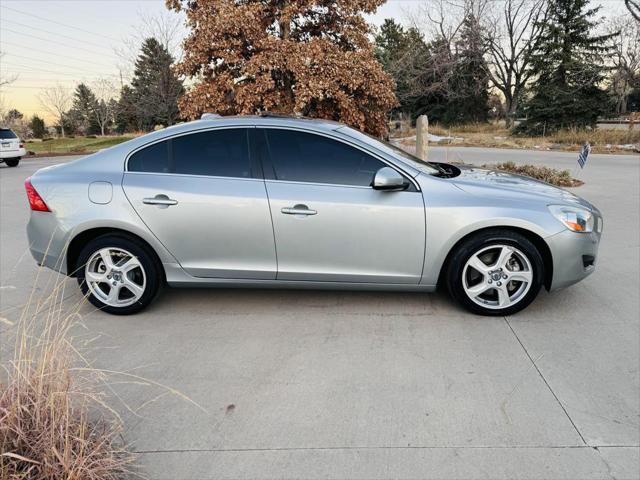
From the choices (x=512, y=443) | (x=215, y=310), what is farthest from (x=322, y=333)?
(x=512, y=443)

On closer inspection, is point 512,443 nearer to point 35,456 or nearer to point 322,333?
point 322,333

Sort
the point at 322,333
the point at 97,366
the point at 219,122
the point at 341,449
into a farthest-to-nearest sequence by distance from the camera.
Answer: the point at 219,122, the point at 322,333, the point at 97,366, the point at 341,449


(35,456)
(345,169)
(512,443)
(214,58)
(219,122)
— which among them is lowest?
(512,443)

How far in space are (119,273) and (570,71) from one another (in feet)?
119

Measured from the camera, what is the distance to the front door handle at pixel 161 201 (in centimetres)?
363

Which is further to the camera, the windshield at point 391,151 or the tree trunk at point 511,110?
the tree trunk at point 511,110

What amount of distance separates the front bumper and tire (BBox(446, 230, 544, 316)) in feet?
0.39

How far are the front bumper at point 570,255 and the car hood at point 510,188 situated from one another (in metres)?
0.30

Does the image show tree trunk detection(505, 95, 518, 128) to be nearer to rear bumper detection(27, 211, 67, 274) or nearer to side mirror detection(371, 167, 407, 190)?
side mirror detection(371, 167, 407, 190)

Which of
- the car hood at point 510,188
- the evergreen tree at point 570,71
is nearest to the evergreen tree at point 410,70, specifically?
the evergreen tree at point 570,71

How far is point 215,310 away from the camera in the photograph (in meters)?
4.00

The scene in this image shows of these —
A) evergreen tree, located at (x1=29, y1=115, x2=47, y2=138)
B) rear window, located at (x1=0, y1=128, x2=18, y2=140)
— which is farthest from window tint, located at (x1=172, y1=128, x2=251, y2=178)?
evergreen tree, located at (x1=29, y1=115, x2=47, y2=138)

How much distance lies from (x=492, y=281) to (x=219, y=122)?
2.54 metres

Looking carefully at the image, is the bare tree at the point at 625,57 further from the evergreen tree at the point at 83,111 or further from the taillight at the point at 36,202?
the evergreen tree at the point at 83,111
